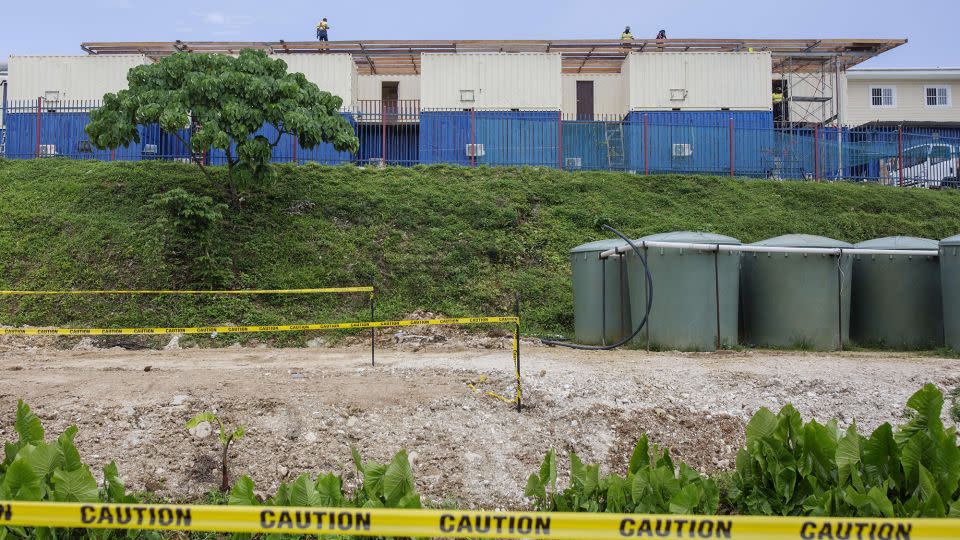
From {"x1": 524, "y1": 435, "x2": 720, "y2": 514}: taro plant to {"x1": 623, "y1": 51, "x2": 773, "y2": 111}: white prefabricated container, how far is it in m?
19.3

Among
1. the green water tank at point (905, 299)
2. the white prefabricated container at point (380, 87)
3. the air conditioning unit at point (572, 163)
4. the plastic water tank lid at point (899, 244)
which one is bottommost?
the green water tank at point (905, 299)

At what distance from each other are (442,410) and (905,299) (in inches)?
308

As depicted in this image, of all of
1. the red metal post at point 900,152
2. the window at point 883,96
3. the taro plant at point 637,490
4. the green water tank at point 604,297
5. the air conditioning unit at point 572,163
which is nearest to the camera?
the taro plant at point 637,490

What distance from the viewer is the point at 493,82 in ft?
72.3

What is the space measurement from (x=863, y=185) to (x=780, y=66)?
27.1ft

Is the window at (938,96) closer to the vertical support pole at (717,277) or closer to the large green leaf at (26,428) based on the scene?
the vertical support pole at (717,277)

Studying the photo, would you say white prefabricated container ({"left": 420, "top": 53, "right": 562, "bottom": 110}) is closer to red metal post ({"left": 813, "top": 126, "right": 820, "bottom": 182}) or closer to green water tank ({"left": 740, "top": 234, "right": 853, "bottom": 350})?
red metal post ({"left": 813, "top": 126, "right": 820, "bottom": 182})

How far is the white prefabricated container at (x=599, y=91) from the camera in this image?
25.2m

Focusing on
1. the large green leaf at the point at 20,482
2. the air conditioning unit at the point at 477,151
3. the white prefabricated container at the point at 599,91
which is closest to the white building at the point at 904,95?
the white prefabricated container at the point at 599,91

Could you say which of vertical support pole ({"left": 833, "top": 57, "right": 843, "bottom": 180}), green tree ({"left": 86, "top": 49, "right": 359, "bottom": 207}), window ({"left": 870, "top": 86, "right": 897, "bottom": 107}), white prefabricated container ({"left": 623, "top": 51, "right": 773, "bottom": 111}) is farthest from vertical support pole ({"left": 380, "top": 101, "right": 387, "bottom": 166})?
window ({"left": 870, "top": 86, "right": 897, "bottom": 107})

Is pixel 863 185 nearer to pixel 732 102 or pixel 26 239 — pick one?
pixel 732 102

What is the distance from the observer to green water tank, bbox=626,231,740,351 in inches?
400

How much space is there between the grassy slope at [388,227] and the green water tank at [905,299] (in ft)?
16.0

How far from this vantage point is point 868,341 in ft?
36.4
